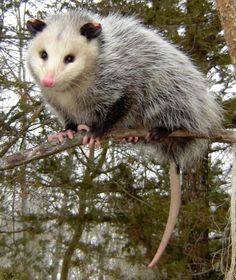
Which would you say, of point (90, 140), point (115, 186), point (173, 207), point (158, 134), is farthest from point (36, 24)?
point (115, 186)

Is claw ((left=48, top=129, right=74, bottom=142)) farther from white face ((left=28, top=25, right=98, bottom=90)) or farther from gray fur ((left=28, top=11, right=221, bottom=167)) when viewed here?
white face ((left=28, top=25, right=98, bottom=90))

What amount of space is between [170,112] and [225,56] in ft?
5.67

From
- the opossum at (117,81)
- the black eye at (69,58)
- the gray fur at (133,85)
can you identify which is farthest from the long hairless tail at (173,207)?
the black eye at (69,58)

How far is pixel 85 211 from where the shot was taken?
14.9 feet

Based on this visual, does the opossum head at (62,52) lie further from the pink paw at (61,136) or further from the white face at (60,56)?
the pink paw at (61,136)

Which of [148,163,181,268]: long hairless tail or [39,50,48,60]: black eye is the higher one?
[39,50,48,60]: black eye

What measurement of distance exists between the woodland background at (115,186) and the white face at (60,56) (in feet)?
5.12

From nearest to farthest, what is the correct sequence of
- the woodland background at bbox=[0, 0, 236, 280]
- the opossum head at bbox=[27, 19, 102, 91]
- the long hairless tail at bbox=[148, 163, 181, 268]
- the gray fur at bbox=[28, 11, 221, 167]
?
the opossum head at bbox=[27, 19, 102, 91]
the gray fur at bbox=[28, 11, 221, 167]
the long hairless tail at bbox=[148, 163, 181, 268]
the woodland background at bbox=[0, 0, 236, 280]

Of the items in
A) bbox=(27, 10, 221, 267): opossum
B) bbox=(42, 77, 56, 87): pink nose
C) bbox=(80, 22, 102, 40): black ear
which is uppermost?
bbox=(80, 22, 102, 40): black ear

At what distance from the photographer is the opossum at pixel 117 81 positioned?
2.34m

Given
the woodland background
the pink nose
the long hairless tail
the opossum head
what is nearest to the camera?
the pink nose

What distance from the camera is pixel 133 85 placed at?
2.47 m

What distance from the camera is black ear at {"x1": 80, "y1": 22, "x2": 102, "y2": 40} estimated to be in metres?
2.40

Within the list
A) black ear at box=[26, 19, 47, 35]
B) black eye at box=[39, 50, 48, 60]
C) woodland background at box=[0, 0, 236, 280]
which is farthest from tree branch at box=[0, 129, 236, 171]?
woodland background at box=[0, 0, 236, 280]
